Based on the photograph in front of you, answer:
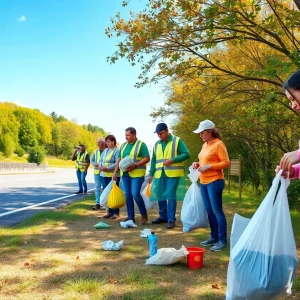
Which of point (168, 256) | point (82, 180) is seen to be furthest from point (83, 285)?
point (82, 180)

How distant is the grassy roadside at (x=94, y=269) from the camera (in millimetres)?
3332

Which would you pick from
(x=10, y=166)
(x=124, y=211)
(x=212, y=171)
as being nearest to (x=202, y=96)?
(x=124, y=211)

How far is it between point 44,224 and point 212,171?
3285mm

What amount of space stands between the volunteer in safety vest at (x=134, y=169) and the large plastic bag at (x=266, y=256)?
4.13 metres

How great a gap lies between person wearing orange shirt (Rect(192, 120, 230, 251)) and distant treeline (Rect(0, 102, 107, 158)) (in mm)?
64399

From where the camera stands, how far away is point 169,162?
631cm

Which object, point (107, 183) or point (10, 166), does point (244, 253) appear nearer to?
point (107, 183)

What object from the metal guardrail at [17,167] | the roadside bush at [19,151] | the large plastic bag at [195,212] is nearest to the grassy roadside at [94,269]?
the large plastic bag at [195,212]

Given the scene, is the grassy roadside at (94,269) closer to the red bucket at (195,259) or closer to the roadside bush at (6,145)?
the red bucket at (195,259)

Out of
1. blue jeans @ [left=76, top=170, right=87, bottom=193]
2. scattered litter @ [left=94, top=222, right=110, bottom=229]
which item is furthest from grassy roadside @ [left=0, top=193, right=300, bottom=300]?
blue jeans @ [left=76, top=170, right=87, bottom=193]

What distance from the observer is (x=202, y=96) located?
1040cm

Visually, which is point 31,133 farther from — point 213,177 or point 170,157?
point 213,177

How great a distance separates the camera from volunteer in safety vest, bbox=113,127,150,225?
22.4 feet

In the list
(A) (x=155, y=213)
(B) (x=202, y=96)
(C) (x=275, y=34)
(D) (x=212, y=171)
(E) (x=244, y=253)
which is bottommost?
(A) (x=155, y=213)
